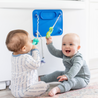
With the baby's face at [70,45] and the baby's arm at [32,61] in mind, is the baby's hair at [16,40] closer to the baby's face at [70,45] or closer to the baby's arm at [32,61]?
the baby's arm at [32,61]

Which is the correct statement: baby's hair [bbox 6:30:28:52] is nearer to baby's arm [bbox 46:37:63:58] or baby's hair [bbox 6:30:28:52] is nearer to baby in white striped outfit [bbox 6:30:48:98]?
baby in white striped outfit [bbox 6:30:48:98]

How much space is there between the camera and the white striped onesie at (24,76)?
0.81m

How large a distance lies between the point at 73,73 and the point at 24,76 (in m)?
0.28

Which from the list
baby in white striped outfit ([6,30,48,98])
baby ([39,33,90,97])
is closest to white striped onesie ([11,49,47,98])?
baby in white striped outfit ([6,30,48,98])

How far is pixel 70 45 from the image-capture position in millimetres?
953

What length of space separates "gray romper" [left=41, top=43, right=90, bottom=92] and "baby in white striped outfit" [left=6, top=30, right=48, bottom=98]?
0.48ft

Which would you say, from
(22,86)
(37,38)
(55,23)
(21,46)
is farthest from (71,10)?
(22,86)

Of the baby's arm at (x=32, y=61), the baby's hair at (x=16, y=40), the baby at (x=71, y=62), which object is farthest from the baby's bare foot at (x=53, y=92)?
the baby's hair at (x=16, y=40)

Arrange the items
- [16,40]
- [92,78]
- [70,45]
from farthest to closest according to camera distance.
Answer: [92,78]
[70,45]
[16,40]

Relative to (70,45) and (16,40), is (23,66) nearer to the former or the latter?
(16,40)

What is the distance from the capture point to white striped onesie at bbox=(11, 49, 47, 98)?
81 centimetres

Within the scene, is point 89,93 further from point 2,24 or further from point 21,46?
point 2,24

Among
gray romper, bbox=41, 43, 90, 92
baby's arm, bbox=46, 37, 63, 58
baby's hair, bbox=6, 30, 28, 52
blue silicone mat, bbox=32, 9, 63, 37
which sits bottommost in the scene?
gray romper, bbox=41, 43, 90, 92

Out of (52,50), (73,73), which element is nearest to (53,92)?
(73,73)
